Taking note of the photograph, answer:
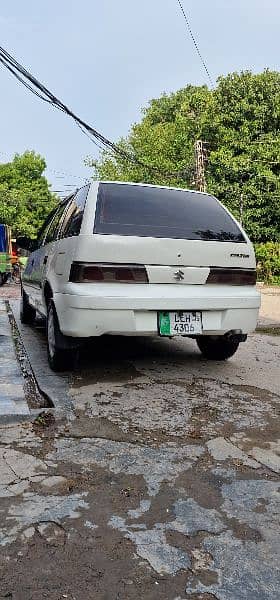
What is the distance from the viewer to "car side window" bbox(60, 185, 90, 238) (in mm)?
3961

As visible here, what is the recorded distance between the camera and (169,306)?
12.5ft

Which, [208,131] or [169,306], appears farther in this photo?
[208,131]

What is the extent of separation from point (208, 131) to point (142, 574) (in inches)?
1059

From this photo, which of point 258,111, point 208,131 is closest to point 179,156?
point 208,131

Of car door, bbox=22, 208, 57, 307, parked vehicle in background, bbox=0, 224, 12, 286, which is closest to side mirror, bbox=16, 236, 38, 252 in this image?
car door, bbox=22, 208, 57, 307

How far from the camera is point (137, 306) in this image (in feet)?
12.1

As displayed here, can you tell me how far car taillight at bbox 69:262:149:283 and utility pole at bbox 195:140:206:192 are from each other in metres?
21.0

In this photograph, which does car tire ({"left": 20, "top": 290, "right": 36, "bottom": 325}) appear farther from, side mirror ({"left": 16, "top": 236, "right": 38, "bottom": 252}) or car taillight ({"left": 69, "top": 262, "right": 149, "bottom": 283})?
car taillight ({"left": 69, "top": 262, "right": 149, "bottom": 283})

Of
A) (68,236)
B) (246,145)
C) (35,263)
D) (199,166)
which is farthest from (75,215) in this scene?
(246,145)

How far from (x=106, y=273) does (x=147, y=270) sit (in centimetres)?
32

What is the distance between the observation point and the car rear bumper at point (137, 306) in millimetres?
3664

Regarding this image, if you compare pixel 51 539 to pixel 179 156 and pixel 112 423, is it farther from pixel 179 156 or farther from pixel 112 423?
pixel 179 156

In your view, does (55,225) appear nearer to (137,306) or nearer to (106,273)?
(106,273)

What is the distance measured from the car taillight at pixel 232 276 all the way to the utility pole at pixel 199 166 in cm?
2050
